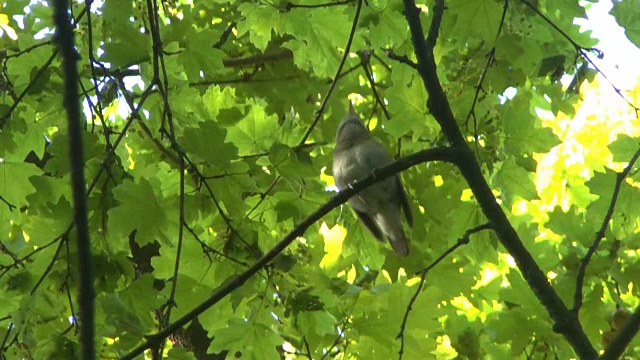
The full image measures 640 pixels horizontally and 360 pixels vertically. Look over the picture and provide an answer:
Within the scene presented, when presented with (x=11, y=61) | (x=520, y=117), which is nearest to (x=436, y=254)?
(x=520, y=117)

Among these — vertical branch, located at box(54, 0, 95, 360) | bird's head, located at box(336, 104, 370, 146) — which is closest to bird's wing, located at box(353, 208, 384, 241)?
bird's head, located at box(336, 104, 370, 146)

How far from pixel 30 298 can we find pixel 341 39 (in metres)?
1.38

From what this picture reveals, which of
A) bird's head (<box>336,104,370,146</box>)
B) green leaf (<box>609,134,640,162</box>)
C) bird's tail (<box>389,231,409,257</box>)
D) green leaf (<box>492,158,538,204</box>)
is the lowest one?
green leaf (<box>609,134,640,162</box>)

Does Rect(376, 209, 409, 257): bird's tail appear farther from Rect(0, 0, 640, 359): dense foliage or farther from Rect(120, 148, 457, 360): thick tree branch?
Rect(120, 148, 457, 360): thick tree branch

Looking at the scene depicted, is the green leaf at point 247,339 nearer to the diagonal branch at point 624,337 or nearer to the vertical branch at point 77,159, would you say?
the diagonal branch at point 624,337

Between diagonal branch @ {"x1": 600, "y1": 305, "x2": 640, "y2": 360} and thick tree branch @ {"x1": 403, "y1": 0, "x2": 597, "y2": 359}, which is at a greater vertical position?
thick tree branch @ {"x1": 403, "y1": 0, "x2": 597, "y2": 359}

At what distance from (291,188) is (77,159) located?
190 centimetres

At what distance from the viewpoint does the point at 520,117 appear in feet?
8.45

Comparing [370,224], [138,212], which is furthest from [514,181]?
[138,212]

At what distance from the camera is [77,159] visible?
684 millimetres

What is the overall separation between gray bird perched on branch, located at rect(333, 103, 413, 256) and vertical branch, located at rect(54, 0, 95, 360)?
7.40 ft

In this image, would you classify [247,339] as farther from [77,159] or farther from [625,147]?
[77,159]

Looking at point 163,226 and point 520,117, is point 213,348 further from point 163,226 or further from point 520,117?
point 520,117

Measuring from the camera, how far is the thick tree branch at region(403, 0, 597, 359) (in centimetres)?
201
